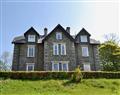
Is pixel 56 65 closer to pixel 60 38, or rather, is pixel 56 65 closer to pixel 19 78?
pixel 60 38

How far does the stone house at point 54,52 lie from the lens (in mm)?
34938

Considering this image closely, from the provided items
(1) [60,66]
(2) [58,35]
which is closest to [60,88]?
(1) [60,66]

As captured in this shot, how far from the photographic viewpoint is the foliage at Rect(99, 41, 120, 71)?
48.9 meters

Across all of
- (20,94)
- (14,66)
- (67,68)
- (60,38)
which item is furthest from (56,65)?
(20,94)

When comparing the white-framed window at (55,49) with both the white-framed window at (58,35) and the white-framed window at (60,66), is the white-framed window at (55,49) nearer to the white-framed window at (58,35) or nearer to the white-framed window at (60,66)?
the white-framed window at (58,35)

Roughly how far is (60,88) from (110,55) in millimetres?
31125

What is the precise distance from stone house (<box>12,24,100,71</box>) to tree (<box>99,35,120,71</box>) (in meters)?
13.4

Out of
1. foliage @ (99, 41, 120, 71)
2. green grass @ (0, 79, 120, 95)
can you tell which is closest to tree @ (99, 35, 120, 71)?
foliage @ (99, 41, 120, 71)

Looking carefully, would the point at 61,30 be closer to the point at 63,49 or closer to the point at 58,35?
the point at 58,35

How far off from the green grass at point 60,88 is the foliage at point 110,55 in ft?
79.1

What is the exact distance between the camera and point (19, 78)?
27.0 m

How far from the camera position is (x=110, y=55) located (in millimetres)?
50438

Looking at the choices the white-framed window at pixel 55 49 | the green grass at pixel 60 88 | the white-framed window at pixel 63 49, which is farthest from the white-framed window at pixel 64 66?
the green grass at pixel 60 88

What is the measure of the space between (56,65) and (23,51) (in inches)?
260
